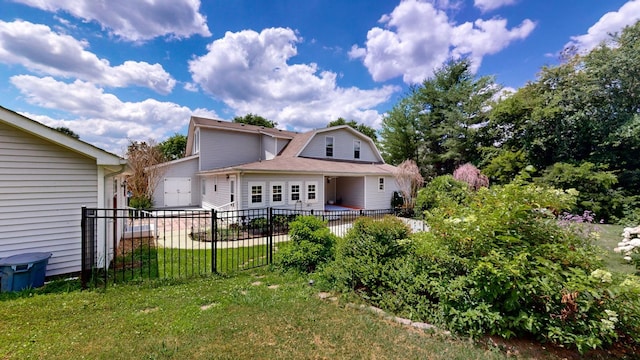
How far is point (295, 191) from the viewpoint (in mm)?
13953

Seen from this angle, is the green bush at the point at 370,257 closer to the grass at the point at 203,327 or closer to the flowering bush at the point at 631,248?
the grass at the point at 203,327

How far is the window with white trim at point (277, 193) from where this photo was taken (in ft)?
43.0

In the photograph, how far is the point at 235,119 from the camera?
38.9 metres

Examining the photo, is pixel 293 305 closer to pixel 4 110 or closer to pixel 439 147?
pixel 4 110

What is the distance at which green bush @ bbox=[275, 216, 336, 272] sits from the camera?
591 centimetres

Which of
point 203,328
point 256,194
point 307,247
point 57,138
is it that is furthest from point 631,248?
point 57,138

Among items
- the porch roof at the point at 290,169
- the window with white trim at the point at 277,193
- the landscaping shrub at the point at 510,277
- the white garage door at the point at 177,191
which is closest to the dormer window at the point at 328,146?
the porch roof at the point at 290,169

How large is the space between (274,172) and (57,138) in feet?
27.0

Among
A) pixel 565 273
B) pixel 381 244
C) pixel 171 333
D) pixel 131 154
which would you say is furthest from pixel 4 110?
pixel 131 154

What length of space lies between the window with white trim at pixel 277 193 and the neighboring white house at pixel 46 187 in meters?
7.83

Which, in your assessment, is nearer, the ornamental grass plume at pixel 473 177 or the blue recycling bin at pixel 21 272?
the blue recycling bin at pixel 21 272

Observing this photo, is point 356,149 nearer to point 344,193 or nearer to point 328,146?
point 328,146

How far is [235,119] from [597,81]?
39.3 m

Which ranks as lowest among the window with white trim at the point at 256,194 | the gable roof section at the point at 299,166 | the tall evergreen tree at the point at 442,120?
the window with white trim at the point at 256,194
